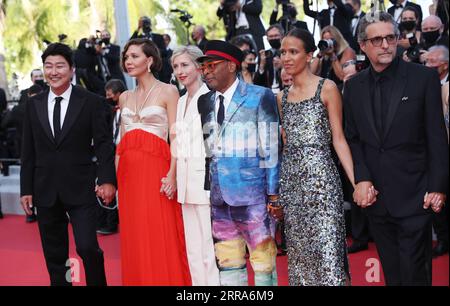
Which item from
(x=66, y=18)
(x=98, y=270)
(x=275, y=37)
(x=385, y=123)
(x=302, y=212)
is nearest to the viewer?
(x=385, y=123)

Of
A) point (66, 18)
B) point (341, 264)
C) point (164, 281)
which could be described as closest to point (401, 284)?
point (341, 264)

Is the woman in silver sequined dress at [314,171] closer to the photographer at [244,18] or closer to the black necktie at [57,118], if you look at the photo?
the black necktie at [57,118]

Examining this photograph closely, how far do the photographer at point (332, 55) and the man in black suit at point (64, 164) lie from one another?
110 inches

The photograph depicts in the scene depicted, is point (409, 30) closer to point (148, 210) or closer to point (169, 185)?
point (169, 185)

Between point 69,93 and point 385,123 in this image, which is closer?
point 385,123

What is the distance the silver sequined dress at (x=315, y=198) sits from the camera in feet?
12.1

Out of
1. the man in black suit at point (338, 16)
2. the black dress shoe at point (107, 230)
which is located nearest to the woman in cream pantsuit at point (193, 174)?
the black dress shoe at point (107, 230)

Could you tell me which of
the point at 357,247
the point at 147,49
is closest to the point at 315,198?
the point at 147,49

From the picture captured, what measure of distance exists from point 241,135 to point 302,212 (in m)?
0.54

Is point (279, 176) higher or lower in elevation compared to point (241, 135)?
lower

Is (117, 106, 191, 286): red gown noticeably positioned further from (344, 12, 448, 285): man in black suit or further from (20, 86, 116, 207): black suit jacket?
(344, 12, 448, 285): man in black suit

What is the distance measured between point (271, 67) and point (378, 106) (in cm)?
380

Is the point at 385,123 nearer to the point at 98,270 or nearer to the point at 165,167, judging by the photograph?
the point at 165,167
